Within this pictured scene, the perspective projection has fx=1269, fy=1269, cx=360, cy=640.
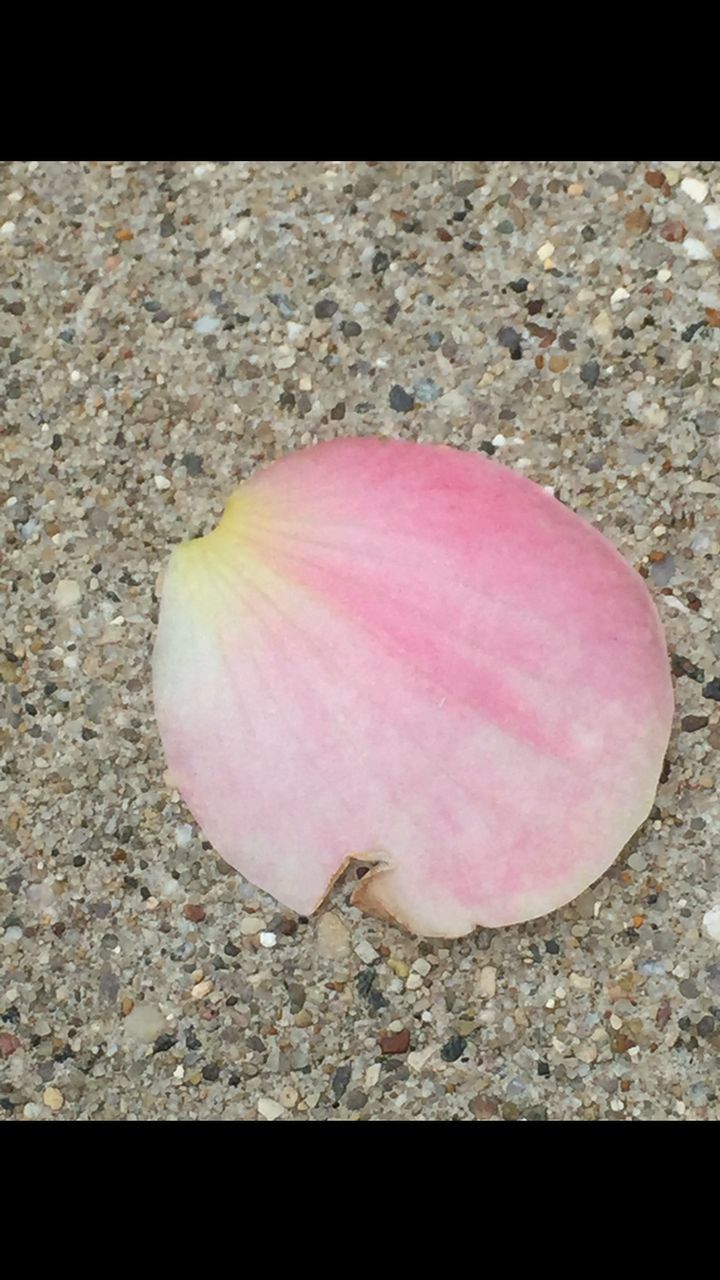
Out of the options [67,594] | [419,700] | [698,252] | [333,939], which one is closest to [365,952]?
[333,939]

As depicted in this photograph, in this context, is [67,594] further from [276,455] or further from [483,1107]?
[483,1107]

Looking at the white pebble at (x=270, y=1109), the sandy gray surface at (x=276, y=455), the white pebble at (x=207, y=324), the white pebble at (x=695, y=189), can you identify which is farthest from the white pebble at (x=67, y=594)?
the white pebble at (x=695, y=189)

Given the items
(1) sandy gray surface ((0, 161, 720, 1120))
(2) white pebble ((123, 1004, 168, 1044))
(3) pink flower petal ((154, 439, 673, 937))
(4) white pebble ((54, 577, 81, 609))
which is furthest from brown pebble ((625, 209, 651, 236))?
(2) white pebble ((123, 1004, 168, 1044))

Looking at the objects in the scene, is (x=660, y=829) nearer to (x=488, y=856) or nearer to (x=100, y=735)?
(x=488, y=856)

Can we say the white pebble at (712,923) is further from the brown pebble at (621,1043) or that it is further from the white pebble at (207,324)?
the white pebble at (207,324)

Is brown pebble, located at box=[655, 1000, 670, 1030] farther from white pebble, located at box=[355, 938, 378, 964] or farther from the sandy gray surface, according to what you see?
white pebble, located at box=[355, 938, 378, 964]

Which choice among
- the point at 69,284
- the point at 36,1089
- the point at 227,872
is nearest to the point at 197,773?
the point at 227,872
